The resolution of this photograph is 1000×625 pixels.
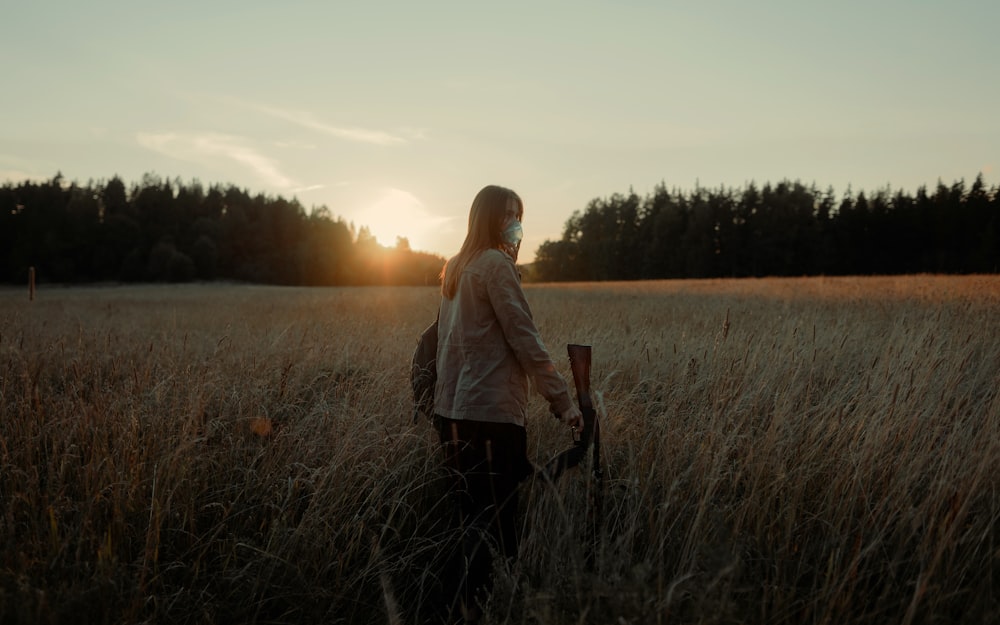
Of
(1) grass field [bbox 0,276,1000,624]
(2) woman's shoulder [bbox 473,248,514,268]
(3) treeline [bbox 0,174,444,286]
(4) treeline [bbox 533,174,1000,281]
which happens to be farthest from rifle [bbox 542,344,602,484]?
(4) treeline [bbox 533,174,1000,281]

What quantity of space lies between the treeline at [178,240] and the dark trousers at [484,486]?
156 feet

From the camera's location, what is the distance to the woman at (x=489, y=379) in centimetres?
272

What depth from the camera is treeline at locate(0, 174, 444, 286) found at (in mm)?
55125

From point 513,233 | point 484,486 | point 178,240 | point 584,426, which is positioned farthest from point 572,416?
point 178,240

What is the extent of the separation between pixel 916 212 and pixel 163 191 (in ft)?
268

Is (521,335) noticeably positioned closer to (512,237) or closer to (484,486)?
(512,237)

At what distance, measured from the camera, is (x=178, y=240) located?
60.5m

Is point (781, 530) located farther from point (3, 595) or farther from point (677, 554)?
point (3, 595)

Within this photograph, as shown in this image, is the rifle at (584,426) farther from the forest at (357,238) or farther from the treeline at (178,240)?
the forest at (357,238)

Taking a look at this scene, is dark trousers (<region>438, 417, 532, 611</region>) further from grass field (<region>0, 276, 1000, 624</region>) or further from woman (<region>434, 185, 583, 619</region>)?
grass field (<region>0, 276, 1000, 624</region>)

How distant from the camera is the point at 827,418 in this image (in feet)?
13.1

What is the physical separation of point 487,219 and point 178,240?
67.5m

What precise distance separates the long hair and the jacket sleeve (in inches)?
7.1

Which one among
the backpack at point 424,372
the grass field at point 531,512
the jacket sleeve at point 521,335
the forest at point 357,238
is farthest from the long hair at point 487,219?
the forest at point 357,238
